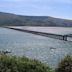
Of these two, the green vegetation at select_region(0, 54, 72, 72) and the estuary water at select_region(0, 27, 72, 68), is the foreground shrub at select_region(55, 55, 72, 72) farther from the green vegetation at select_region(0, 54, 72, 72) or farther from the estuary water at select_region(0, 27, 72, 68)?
the estuary water at select_region(0, 27, 72, 68)

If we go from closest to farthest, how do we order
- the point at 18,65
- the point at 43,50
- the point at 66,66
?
the point at 18,65 → the point at 66,66 → the point at 43,50

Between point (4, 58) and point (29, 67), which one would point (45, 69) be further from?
point (4, 58)

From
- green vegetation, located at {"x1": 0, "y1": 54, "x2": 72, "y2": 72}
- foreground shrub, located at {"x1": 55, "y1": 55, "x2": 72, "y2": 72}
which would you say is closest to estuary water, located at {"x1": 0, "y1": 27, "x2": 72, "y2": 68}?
foreground shrub, located at {"x1": 55, "y1": 55, "x2": 72, "y2": 72}

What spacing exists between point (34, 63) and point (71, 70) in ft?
8.23

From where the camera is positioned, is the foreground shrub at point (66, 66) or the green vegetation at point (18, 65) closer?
the green vegetation at point (18, 65)

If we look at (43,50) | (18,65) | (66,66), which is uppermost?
(18,65)

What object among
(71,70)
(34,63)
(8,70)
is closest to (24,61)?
(34,63)

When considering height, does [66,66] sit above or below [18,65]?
below

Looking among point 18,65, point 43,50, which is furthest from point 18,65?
point 43,50

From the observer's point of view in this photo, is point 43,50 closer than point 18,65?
No

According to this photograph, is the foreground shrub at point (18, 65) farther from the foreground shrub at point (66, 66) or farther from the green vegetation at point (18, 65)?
the foreground shrub at point (66, 66)

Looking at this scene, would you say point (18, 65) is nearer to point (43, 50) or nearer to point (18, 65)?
point (18, 65)

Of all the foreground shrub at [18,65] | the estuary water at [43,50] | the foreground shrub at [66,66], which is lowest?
the estuary water at [43,50]

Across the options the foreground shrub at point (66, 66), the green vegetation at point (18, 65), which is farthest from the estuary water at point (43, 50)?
the green vegetation at point (18, 65)
